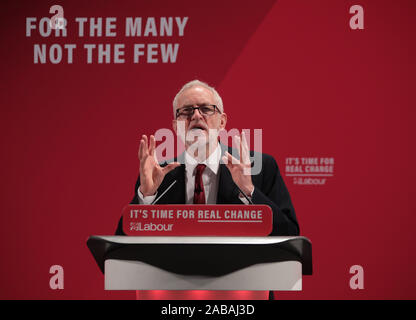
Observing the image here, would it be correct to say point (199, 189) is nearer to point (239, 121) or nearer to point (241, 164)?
point (241, 164)

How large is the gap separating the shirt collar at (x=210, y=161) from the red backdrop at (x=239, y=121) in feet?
3.45

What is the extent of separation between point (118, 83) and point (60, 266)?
3.69ft

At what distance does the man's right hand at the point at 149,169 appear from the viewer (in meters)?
1.71

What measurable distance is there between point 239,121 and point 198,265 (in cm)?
188

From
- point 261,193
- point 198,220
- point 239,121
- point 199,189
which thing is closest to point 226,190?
point 199,189

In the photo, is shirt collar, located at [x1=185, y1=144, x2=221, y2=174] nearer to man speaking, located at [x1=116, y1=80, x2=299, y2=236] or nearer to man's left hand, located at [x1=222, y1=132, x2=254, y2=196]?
man speaking, located at [x1=116, y1=80, x2=299, y2=236]

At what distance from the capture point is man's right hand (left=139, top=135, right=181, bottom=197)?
5.60 ft

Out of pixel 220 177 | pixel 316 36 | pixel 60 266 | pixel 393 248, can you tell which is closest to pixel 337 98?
pixel 316 36

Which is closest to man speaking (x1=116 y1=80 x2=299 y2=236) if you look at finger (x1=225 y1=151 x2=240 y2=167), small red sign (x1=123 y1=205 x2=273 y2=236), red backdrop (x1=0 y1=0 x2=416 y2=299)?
finger (x1=225 y1=151 x2=240 y2=167)

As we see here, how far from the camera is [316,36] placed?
3238mm

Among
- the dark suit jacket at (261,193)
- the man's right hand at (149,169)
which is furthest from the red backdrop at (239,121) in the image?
the man's right hand at (149,169)

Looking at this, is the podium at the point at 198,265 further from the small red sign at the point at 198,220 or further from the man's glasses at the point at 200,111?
the man's glasses at the point at 200,111

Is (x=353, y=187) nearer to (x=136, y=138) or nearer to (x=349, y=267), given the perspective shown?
(x=349, y=267)

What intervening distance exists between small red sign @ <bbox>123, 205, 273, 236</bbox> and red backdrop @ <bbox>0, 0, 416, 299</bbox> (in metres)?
1.72
